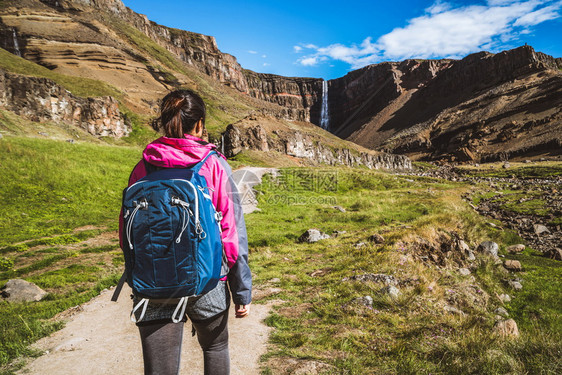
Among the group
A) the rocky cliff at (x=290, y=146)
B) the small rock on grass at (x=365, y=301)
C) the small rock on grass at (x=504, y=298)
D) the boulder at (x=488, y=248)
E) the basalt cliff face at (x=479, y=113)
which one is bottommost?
the small rock on grass at (x=504, y=298)

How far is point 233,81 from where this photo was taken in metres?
182

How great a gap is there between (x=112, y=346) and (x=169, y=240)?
3.95m

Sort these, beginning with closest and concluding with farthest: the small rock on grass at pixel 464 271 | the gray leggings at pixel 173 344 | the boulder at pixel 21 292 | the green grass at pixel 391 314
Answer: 1. the gray leggings at pixel 173 344
2. the green grass at pixel 391 314
3. the boulder at pixel 21 292
4. the small rock on grass at pixel 464 271

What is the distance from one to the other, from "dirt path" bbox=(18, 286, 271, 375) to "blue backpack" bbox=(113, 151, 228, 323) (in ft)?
8.31

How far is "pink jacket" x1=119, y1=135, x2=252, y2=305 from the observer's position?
2.16 metres

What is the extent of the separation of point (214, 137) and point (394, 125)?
136m

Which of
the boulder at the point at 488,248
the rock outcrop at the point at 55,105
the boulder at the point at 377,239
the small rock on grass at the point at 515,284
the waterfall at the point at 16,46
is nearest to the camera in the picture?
the small rock on grass at the point at 515,284

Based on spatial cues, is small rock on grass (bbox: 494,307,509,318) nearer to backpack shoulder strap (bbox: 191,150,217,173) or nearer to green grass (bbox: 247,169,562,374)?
green grass (bbox: 247,169,562,374)

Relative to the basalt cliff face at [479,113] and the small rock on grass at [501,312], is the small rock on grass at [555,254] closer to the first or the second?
the small rock on grass at [501,312]

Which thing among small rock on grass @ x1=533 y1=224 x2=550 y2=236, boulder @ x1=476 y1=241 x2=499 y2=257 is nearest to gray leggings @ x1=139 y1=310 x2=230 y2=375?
boulder @ x1=476 y1=241 x2=499 y2=257

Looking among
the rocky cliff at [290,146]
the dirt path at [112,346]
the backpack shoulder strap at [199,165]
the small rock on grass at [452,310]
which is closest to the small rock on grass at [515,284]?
the small rock on grass at [452,310]

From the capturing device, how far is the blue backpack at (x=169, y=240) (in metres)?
1.89

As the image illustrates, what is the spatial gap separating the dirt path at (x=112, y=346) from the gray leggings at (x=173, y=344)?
175cm

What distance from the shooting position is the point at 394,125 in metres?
166
